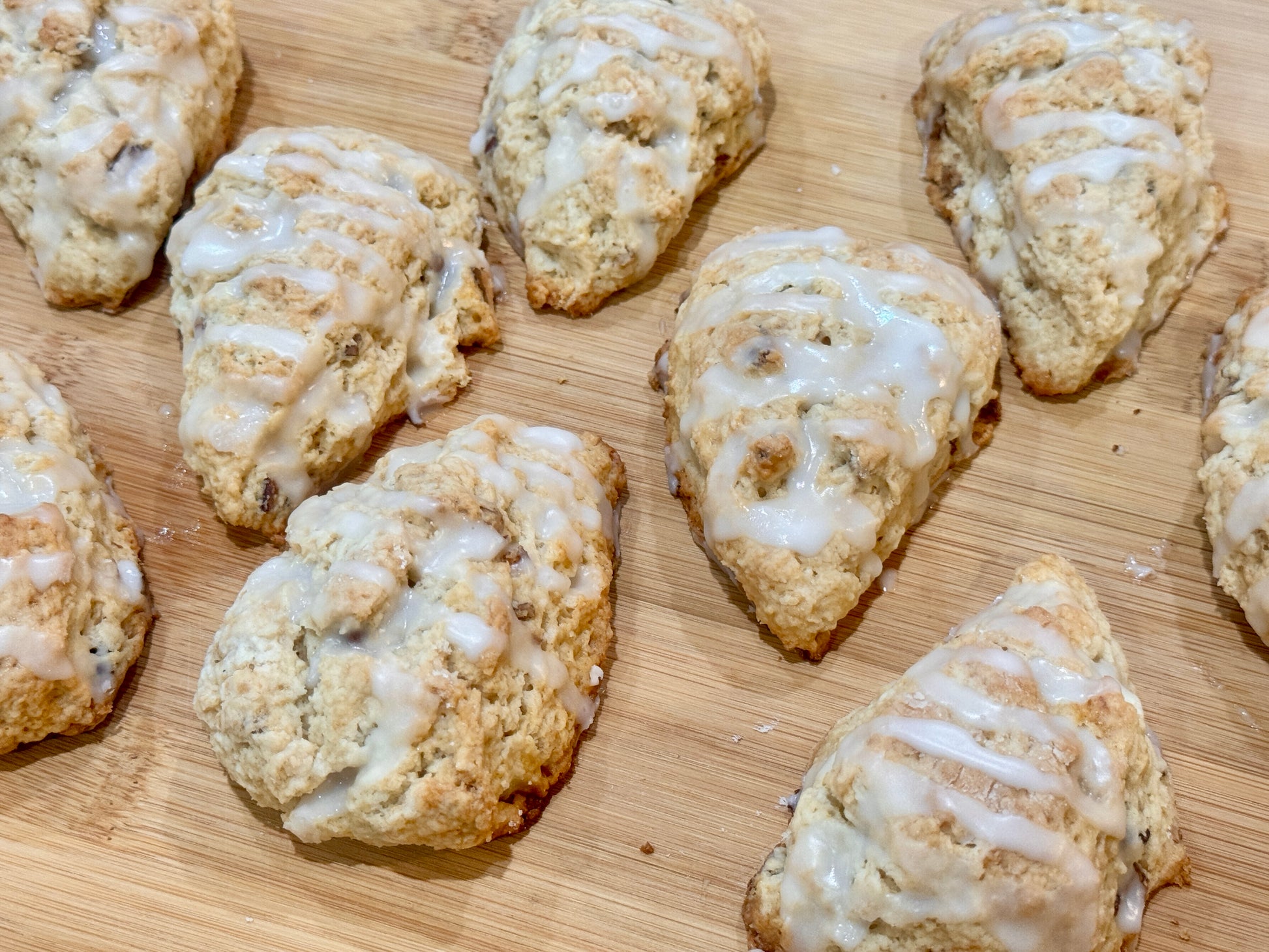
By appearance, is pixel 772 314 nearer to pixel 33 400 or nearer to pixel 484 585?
pixel 484 585

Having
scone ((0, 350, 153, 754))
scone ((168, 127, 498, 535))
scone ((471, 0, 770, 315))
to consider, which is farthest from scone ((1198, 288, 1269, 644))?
scone ((0, 350, 153, 754))

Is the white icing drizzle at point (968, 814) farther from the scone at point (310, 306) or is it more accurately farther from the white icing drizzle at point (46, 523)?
the white icing drizzle at point (46, 523)

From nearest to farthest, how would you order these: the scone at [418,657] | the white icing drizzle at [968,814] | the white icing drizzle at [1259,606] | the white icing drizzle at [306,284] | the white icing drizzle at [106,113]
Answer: the white icing drizzle at [968,814] → the scone at [418,657] → the white icing drizzle at [1259,606] → the white icing drizzle at [306,284] → the white icing drizzle at [106,113]

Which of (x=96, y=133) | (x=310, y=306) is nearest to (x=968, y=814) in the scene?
(x=310, y=306)

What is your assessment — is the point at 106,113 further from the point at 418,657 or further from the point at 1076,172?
the point at 1076,172

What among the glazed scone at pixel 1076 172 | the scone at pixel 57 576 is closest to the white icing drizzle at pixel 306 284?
the scone at pixel 57 576

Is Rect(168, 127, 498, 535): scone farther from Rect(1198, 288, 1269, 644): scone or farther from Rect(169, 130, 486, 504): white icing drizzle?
Rect(1198, 288, 1269, 644): scone
